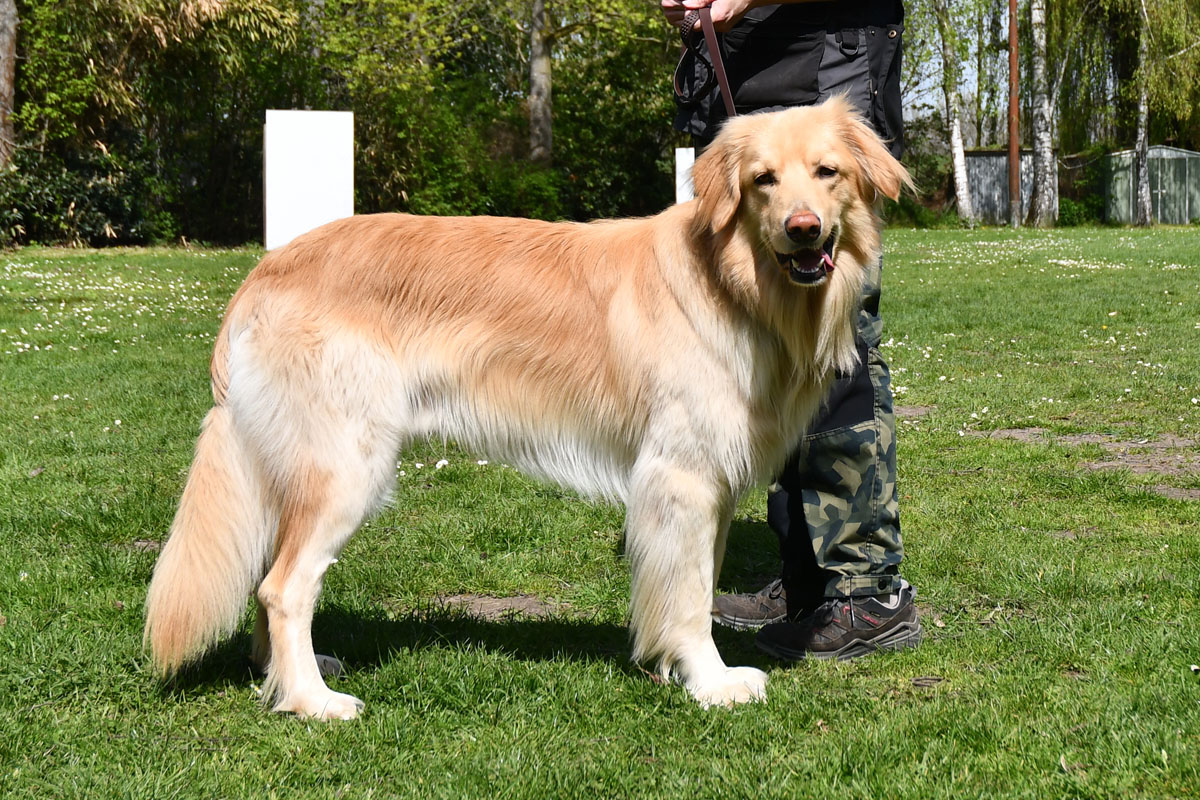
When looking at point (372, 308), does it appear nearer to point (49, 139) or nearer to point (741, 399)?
point (741, 399)

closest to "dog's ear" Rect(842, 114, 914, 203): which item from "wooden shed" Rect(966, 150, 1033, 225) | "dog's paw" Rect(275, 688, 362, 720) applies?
"dog's paw" Rect(275, 688, 362, 720)

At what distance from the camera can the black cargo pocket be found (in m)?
3.47

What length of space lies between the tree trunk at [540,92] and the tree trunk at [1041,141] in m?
13.7

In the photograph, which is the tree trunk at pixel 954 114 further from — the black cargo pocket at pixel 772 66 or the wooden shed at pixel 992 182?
the black cargo pocket at pixel 772 66

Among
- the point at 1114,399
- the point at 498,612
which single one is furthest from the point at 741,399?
the point at 1114,399

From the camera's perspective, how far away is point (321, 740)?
114 inches

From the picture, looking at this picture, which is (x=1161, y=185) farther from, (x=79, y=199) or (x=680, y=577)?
(x=680, y=577)

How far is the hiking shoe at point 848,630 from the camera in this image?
3.49 metres

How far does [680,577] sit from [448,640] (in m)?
0.92

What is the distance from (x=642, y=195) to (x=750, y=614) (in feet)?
82.4

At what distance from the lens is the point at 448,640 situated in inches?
142

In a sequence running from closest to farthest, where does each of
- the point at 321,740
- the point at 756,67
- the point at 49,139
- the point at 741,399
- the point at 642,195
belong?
the point at 321,740 → the point at 741,399 → the point at 756,67 → the point at 49,139 → the point at 642,195

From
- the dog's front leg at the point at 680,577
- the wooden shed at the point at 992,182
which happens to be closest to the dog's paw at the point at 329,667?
the dog's front leg at the point at 680,577

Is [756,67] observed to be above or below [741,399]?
above
